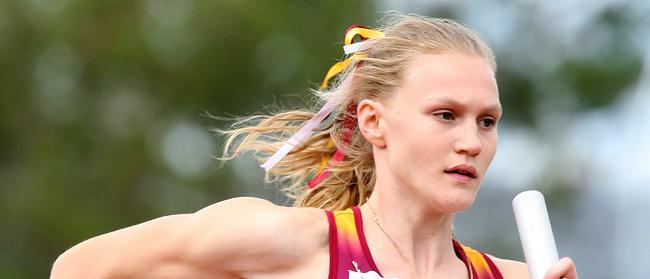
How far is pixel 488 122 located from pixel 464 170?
18 cm

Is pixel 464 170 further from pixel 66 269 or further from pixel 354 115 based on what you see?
pixel 66 269

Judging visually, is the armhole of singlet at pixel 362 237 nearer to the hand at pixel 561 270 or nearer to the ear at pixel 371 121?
the ear at pixel 371 121

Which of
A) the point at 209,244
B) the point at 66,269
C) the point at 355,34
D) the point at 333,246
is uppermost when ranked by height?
the point at 355,34

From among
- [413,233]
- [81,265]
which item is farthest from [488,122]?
[81,265]

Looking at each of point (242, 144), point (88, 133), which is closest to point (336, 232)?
point (242, 144)

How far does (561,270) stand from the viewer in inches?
130

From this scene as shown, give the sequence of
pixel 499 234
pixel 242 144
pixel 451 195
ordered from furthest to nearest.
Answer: pixel 499 234 → pixel 242 144 → pixel 451 195

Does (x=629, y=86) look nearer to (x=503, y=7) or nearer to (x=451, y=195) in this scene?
(x=503, y=7)

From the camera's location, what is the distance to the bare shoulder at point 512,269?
3842 mm

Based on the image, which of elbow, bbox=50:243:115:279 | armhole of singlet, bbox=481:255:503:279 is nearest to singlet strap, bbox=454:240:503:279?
armhole of singlet, bbox=481:255:503:279

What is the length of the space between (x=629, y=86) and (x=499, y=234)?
142 cm

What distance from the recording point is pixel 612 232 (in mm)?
8977

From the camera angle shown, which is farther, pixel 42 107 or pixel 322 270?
pixel 42 107

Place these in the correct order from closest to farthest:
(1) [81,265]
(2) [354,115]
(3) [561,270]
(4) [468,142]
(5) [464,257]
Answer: (3) [561,270] < (4) [468,142] < (1) [81,265] < (5) [464,257] < (2) [354,115]
